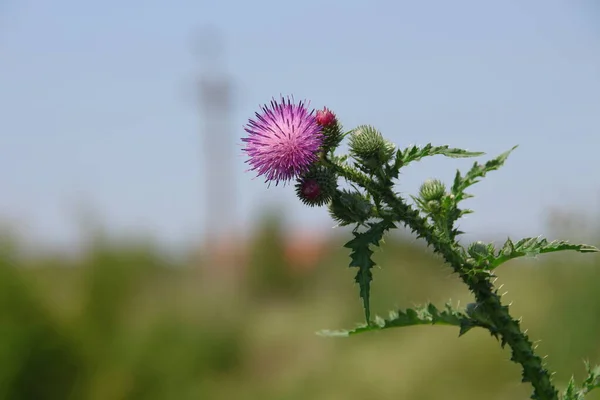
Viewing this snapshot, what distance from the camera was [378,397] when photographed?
9398 millimetres

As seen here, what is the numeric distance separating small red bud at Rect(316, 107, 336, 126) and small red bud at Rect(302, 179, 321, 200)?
0.19 m

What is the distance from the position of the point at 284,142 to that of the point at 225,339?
30.0 ft

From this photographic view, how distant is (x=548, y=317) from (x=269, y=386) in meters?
3.86

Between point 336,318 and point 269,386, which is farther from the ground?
point 336,318

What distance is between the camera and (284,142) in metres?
2.10

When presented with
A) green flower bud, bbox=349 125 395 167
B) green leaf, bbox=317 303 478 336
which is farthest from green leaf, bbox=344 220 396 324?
green flower bud, bbox=349 125 395 167

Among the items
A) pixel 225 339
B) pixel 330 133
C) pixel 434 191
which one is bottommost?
pixel 434 191

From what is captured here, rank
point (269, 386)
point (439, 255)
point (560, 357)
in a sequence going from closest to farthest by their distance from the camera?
point (439, 255)
point (560, 357)
point (269, 386)

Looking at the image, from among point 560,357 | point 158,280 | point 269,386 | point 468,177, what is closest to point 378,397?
point 269,386

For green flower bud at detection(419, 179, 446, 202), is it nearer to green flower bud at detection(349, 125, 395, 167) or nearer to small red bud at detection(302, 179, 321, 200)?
green flower bud at detection(349, 125, 395, 167)

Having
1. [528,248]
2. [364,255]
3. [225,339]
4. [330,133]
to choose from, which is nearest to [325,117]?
[330,133]

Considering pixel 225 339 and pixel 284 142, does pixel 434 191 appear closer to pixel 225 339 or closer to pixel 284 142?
pixel 284 142

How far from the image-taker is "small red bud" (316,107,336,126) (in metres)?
2.21

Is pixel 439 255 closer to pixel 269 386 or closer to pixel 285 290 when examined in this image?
pixel 269 386
